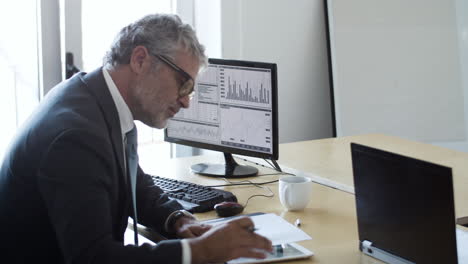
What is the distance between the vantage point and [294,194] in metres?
2.00

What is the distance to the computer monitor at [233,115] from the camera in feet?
7.66

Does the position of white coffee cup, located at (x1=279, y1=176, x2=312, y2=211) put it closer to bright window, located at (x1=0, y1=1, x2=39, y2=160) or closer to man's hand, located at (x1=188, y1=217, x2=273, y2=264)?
man's hand, located at (x1=188, y1=217, x2=273, y2=264)

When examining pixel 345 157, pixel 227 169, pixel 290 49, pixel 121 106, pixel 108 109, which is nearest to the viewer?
pixel 108 109

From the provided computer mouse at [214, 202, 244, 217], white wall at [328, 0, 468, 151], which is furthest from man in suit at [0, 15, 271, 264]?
white wall at [328, 0, 468, 151]

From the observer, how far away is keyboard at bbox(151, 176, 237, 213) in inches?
80.0

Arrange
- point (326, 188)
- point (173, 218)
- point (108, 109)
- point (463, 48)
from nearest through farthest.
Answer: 1. point (108, 109)
2. point (173, 218)
3. point (326, 188)
4. point (463, 48)

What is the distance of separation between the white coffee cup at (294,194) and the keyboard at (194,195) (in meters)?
0.19

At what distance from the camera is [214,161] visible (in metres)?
2.74

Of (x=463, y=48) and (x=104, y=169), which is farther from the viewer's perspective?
(x=463, y=48)

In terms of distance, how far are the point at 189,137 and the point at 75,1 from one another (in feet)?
4.49

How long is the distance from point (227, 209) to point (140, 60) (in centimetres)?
56

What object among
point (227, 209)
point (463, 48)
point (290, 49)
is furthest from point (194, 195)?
point (463, 48)

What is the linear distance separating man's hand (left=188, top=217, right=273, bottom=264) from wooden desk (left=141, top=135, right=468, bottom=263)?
7.0 inches

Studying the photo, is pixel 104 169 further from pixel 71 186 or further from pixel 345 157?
pixel 345 157
